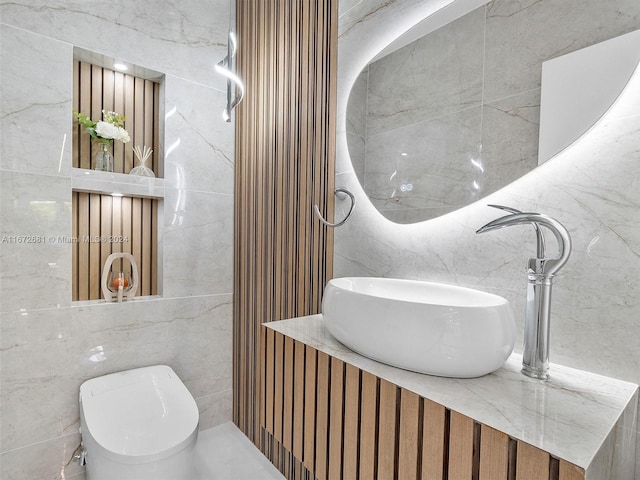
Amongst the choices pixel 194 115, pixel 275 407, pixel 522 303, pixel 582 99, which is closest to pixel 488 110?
pixel 582 99

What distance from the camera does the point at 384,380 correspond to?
68 cm

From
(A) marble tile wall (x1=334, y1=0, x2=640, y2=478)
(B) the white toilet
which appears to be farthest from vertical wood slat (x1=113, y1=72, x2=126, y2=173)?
(A) marble tile wall (x1=334, y1=0, x2=640, y2=478)

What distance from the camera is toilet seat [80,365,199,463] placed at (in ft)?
3.90

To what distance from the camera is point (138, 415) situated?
1364 millimetres

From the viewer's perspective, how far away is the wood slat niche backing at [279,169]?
139 centimetres

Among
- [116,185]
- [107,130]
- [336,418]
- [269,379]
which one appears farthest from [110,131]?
[336,418]

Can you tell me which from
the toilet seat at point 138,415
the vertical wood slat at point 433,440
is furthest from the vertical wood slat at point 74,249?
the vertical wood slat at point 433,440

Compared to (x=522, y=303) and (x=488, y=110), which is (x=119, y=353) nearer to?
(x=522, y=303)

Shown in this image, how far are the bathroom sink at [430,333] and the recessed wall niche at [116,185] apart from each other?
143 cm

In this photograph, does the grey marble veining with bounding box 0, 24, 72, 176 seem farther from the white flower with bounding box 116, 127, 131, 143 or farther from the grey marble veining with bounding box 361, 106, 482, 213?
the grey marble veining with bounding box 361, 106, 482, 213

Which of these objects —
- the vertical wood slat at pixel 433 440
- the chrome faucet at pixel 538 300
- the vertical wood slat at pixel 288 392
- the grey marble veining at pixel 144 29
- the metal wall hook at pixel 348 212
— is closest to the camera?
the vertical wood slat at pixel 433 440

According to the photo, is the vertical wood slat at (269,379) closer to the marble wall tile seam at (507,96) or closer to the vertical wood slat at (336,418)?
the vertical wood slat at (336,418)

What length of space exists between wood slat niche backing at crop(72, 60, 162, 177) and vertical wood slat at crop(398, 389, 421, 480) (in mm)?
1737

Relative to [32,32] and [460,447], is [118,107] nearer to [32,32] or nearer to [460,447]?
[32,32]
